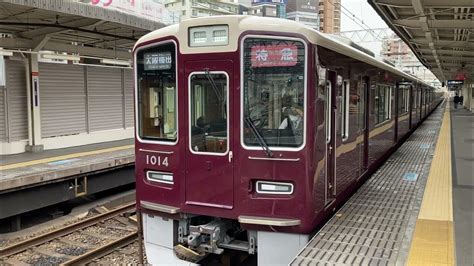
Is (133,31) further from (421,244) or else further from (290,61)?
(421,244)

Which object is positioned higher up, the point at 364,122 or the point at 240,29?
the point at 240,29

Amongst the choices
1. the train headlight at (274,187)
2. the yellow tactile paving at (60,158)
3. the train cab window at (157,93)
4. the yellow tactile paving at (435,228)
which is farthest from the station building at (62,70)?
the yellow tactile paving at (435,228)

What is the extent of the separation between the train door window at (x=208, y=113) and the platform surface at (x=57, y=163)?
4644 mm

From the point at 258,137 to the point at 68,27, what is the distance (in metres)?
7.79

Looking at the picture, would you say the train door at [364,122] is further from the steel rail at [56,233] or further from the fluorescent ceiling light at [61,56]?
the fluorescent ceiling light at [61,56]

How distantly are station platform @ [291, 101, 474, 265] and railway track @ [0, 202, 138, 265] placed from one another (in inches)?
132

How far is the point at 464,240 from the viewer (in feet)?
16.4

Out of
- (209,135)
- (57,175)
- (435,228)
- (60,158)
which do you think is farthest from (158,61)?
(60,158)

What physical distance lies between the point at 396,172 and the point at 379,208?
9.05 feet

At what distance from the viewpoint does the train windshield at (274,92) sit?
161 inches

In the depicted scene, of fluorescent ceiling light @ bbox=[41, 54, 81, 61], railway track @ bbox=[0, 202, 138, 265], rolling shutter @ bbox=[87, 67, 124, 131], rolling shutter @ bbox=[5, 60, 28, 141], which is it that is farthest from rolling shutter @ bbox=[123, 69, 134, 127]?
railway track @ bbox=[0, 202, 138, 265]

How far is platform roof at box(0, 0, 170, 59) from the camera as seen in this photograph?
29.2 ft

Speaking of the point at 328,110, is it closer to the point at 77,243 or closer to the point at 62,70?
the point at 77,243

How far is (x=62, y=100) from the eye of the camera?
39.5ft
